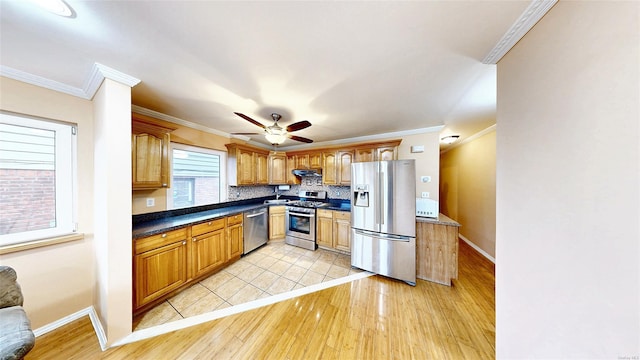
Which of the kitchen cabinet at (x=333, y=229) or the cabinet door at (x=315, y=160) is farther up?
the cabinet door at (x=315, y=160)

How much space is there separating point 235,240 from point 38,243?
1827mm

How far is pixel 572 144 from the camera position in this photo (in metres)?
0.78

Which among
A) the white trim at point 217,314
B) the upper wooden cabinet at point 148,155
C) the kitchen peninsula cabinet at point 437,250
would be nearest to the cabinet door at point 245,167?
the upper wooden cabinet at point 148,155

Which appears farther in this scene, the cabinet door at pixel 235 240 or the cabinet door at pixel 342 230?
the cabinet door at pixel 342 230

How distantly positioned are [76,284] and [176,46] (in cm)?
255

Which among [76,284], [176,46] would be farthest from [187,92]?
[76,284]

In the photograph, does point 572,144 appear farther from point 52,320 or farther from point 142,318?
point 52,320

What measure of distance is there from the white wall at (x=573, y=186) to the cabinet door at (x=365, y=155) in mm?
2096

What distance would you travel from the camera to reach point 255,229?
11.0 ft

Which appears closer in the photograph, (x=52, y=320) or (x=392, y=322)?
(x=52, y=320)

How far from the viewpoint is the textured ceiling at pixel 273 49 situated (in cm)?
95

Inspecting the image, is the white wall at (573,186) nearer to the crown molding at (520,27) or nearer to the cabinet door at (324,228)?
the crown molding at (520,27)

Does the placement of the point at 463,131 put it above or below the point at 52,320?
above

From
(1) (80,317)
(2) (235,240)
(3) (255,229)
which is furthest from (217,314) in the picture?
(3) (255,229)
